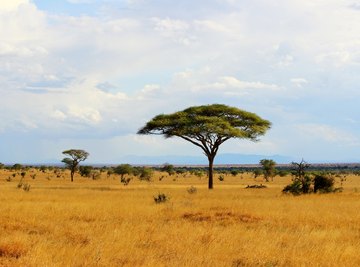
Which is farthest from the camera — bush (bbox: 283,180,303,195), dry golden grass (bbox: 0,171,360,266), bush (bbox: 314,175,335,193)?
bush (bbox: 314,175,335,193)

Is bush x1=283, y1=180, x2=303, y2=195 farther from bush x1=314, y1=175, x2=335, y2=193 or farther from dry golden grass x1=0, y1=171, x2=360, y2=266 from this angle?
dry golden grass x1=0, y1=171, x2=360, y2=266

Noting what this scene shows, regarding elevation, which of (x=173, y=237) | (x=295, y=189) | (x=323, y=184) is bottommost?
(x=173, y=237)

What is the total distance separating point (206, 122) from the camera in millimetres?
45781

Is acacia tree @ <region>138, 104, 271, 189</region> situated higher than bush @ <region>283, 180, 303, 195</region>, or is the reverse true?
acacia tree @ <region>138, 104, 271, 189</region>

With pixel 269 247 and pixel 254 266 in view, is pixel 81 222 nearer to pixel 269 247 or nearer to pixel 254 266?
pixel 269 247

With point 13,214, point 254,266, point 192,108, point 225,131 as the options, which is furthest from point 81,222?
point 192,108

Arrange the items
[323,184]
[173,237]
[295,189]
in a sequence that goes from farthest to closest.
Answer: [323,184] < [295,189] < [173,237]

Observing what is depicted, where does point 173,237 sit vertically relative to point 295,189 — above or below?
below

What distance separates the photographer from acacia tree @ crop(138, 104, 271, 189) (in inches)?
1829

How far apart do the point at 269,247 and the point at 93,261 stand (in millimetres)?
4763

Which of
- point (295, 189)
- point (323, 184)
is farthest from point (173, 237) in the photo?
point (323, 184)

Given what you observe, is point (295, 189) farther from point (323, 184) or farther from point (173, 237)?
point (173, 237)

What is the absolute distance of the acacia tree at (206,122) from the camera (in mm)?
46469

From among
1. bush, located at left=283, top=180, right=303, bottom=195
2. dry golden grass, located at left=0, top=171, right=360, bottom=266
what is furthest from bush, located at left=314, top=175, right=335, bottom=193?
dry golden grass, located at left=0, top=171, right=360, bottom=266
